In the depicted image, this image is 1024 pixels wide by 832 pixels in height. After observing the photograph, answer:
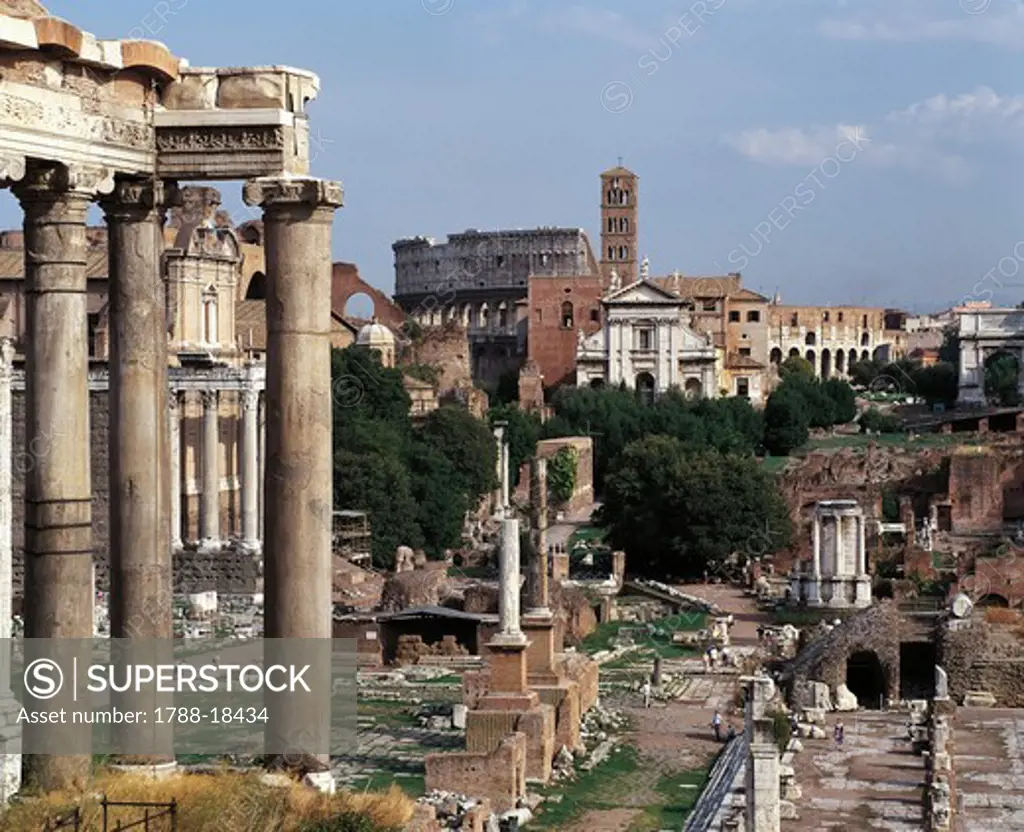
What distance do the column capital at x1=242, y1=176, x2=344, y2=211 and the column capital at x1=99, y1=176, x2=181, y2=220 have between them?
1.96 ft

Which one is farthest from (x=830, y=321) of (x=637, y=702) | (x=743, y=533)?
(x=637, y=702)

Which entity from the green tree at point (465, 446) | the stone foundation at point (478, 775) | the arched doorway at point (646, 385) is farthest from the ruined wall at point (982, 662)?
the arched doorway at point (646, 385)

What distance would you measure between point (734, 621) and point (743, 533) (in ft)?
25.3

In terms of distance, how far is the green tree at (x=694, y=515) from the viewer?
55000mm

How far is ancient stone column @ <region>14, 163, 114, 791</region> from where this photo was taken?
11711mm

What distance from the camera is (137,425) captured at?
12352mm

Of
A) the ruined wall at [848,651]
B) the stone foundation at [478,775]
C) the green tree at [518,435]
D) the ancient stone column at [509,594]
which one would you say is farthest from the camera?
the green tree at [518,435]

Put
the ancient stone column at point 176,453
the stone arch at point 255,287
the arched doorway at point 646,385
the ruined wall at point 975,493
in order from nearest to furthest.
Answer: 1. the ancient stone column at point 176,453
2. the ruined wall at point 975,493
3. the stone arch at point 255,287
4. the arched doorway at point 646,385

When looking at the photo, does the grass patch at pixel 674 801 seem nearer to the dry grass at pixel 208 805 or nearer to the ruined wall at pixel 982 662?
the ruined wall at pixel 982 662

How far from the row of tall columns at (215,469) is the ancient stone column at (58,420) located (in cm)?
3673

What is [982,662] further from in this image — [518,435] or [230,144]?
[518,435]

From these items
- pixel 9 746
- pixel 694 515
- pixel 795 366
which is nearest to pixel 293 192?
pixel 9 746

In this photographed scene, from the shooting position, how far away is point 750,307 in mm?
111000

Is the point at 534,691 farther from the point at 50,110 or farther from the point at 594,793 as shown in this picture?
the point at 50,110
